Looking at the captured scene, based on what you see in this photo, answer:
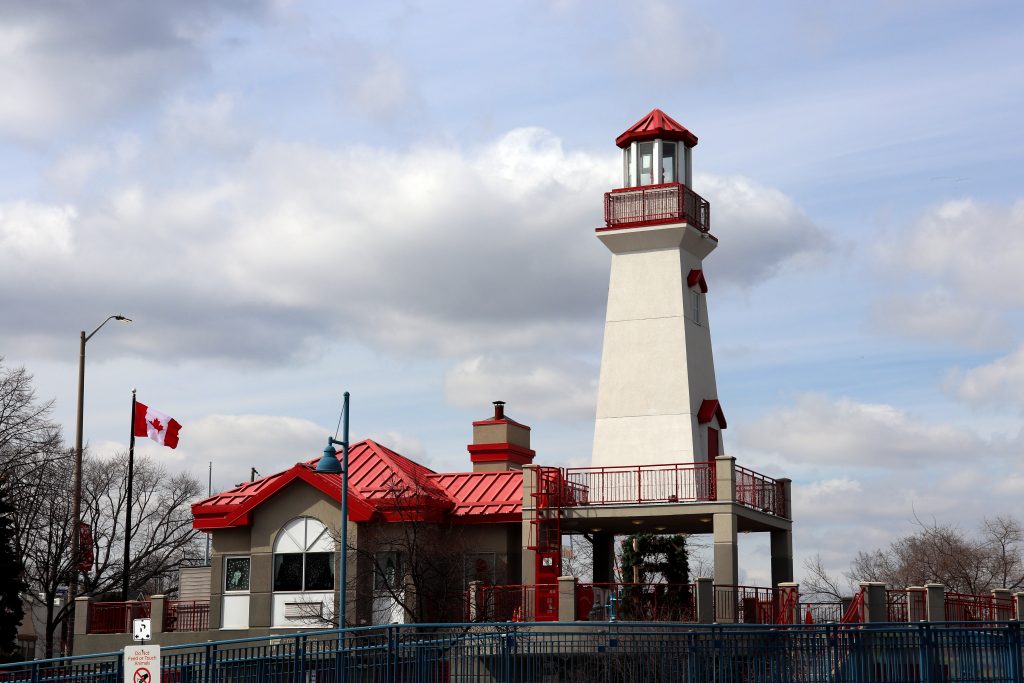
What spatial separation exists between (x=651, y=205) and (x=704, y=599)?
41.5 ft

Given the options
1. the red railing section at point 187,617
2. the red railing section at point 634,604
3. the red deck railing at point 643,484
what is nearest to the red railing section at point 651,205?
the red deck railing at point 643,484

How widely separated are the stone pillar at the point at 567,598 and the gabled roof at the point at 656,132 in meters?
→ 14.5

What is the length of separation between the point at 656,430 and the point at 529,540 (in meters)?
5.04

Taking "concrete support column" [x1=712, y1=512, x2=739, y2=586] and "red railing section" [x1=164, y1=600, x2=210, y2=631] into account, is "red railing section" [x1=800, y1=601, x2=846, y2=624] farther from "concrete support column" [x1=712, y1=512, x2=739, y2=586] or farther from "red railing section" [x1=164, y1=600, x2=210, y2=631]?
"red railing section" [x1=164, y1=600, x2=210, y2=631]

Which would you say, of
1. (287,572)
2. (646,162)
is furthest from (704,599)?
(646,162)

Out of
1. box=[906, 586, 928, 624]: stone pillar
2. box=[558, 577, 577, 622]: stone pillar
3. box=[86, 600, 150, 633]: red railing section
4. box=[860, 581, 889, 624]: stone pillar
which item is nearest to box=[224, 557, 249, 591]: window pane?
box=[86, 600, 150, 633]: red railing section

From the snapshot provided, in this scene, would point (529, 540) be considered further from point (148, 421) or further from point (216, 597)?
point (148, 421)

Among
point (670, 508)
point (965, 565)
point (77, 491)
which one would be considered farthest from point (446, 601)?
point (965, 565)

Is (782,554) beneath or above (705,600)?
above

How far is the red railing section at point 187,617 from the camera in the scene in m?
38.7

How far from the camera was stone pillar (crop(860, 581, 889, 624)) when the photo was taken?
29.4 m

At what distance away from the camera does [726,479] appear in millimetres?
33500

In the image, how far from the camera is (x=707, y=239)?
127 ft

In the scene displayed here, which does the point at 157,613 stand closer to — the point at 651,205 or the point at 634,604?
the point at 634,604
